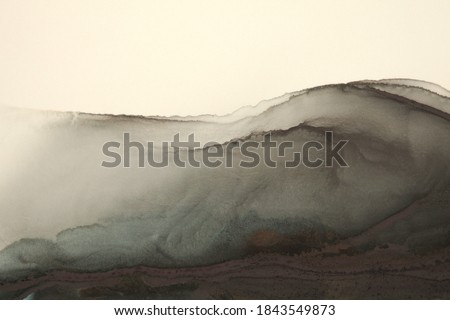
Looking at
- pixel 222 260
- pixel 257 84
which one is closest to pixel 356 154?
pixel 257 84

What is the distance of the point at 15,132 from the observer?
1.45 m

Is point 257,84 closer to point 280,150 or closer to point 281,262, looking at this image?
point 280,150

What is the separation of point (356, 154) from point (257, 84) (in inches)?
14.0

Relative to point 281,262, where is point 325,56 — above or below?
above

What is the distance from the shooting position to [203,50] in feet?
4.81

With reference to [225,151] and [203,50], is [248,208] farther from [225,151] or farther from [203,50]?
[203,50]

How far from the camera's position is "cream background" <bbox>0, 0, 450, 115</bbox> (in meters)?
1.45

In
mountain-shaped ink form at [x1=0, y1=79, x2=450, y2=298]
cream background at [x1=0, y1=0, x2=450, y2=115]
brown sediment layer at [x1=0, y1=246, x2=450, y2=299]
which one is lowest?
brown sediment layer at [x1=0, y1=246, x2=450, y2=299]

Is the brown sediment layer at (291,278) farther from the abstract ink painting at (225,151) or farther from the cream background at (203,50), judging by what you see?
the cream background at (203,50)

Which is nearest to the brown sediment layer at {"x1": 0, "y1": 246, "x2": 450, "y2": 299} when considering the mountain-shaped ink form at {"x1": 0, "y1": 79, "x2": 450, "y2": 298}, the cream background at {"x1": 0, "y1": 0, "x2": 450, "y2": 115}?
the mountain-shaped ink form at {"x1": 0, "y1": 79, "x2": 450, "y2": 298}

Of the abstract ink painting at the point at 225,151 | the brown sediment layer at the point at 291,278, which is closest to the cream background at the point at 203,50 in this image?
the abstract ink painting at the point at 225,151

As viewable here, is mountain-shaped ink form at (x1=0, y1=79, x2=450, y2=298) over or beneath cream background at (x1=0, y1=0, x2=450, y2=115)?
beneath

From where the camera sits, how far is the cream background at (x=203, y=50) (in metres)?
1.45

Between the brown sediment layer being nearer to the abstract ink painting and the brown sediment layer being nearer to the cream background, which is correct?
the abstract ink painting
